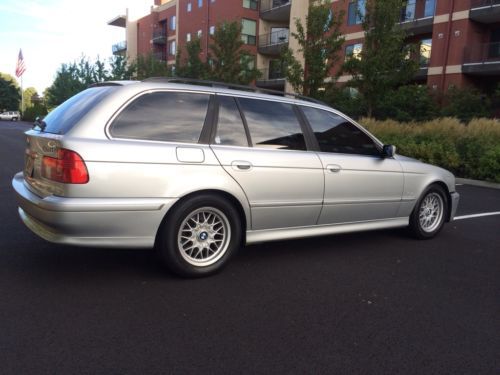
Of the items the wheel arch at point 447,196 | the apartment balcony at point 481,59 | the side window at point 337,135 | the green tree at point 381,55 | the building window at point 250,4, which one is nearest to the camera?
the side window at point 337,135

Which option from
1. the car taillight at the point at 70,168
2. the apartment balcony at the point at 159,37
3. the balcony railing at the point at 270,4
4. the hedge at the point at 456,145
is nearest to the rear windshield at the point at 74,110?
the car taillight at the point at 70,168

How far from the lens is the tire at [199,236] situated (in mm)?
3668

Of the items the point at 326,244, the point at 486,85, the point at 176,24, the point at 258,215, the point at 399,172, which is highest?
the point at 176,24

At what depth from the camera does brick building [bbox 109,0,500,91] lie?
76.9ft

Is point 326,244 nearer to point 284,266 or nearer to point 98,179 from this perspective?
point 284,266

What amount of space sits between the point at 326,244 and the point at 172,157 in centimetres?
237

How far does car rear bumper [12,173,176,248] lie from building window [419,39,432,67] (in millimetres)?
25438

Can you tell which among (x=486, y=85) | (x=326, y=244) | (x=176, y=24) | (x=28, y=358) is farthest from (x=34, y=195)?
(x=176, y=24)

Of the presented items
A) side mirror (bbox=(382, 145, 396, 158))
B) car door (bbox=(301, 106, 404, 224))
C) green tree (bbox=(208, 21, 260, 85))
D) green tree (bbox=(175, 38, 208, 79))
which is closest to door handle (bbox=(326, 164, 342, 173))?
car door (bbox=(301, 106, 404, 224))

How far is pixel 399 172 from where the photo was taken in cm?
514

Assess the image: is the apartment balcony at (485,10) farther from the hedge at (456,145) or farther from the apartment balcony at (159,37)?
the apartment balcony at (159,37)

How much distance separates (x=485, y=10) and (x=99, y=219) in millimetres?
24702

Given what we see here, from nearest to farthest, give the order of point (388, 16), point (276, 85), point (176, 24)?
point (388, 16), point (276, 85), point (176, 24)

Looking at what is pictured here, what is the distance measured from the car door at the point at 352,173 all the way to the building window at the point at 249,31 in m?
34.6
